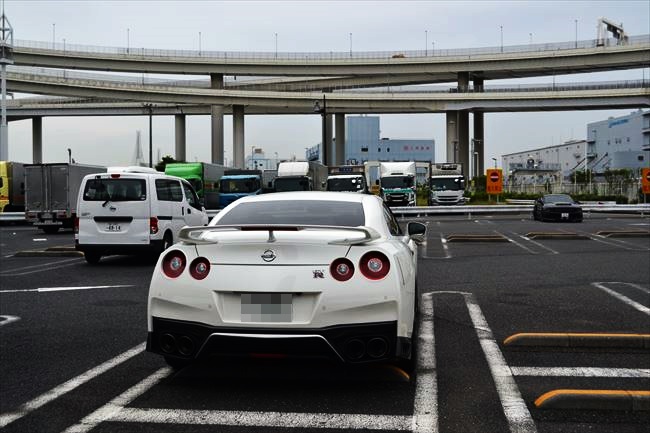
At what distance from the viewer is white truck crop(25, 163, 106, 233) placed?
25.7m

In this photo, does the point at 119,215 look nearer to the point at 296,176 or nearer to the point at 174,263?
the point at 174,263

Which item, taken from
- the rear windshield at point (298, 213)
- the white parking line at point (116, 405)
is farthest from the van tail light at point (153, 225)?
the white parking line at point (116, 405)

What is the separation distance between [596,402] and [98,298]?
7286 millimetres

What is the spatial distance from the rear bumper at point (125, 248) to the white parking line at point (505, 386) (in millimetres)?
8232

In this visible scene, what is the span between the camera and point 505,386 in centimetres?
502

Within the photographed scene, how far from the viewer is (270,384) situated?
203 inches

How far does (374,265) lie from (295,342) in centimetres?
80

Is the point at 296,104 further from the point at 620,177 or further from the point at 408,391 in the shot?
the point at 408,391

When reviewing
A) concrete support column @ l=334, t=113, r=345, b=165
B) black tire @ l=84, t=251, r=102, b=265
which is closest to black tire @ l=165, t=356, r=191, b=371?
black tire @ l=84, t=251, r=102, b=265

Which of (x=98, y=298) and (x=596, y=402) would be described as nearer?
(x=596, y=402)

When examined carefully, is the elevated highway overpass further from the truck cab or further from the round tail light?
the round tail light

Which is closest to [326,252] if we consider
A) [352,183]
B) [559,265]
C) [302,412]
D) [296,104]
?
[302,412]

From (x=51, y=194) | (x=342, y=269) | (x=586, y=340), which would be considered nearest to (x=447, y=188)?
(x=51, y=194)

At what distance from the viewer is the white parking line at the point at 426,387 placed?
13.8 ft
